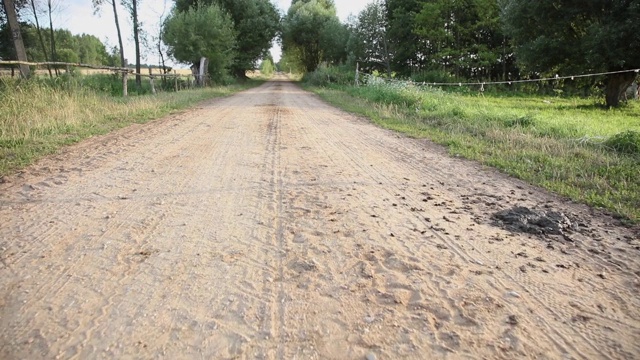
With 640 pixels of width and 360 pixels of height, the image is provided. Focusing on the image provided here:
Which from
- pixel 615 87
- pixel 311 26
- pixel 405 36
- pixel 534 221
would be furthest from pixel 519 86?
pixel 534 221

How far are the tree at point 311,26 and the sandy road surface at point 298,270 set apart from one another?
A: 4003 cm

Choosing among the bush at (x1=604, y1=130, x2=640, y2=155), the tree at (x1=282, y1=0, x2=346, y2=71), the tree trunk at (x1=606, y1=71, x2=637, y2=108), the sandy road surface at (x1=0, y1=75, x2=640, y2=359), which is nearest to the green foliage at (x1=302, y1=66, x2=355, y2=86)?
the tree at (x1=282, y1=0, x2=346, y2=71)

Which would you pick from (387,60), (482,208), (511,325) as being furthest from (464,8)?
(511,325)

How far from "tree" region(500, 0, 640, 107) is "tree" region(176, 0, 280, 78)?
23613 millimetres

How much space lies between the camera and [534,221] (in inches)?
134

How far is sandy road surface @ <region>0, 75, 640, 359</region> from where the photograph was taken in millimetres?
1939

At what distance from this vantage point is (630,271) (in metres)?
2.62

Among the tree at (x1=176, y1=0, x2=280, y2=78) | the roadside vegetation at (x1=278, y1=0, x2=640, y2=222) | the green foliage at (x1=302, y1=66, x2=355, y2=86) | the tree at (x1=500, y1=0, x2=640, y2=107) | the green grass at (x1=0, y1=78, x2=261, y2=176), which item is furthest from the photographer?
the tree at (x1=176, y1=0, x2=280, y2=78)

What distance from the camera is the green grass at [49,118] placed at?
5.72 meters

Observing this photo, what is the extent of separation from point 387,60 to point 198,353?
3197 cm

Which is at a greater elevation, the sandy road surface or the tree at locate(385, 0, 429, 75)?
the tree at locate(385, 0, 429, 75)

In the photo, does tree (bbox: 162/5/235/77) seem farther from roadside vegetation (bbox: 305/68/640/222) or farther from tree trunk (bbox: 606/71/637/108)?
tree trunk (bbox: 606/71/637/108)

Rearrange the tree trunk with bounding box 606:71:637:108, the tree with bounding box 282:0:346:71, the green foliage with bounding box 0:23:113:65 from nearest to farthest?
the tree trunk with bounding box 606:71:637:108, the green foliage with bounding box 0:23:113:65, the tree with bounding box 282:0:346:71

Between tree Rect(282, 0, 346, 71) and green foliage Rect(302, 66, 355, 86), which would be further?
tree Rect(282, 0, 346, 71)
